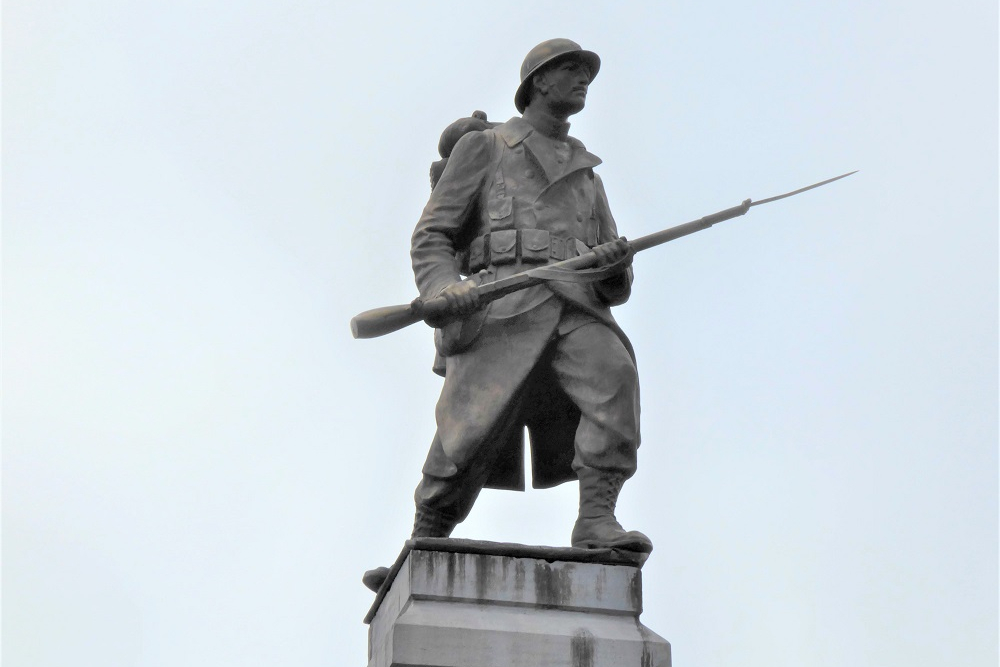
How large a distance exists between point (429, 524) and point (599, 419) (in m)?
1.21

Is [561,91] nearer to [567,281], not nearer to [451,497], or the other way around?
[567,281]

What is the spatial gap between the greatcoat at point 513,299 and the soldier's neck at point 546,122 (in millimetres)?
53

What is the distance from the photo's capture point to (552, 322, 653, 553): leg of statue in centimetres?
1138

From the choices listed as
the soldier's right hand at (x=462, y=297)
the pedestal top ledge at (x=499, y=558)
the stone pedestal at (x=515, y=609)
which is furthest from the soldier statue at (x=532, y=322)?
the stone pedestal at (x=515, y=609)

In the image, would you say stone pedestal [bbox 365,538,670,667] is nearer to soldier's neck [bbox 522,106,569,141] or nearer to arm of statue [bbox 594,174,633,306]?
arm of statue [bbox 594,174,633,306]

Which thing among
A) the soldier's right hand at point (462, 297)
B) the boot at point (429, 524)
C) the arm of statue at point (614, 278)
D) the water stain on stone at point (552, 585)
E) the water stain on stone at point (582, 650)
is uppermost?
the arm of statue at point (614, 278)

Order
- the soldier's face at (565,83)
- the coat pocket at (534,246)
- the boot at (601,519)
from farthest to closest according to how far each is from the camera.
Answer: the soldier's face at (565,83) < the coat pocket at (534,246) < the boot at (601,519)

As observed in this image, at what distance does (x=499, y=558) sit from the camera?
429 inches

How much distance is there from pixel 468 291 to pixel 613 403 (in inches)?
43.3

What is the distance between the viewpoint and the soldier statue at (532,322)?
1151cm

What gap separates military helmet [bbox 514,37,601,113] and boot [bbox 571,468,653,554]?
8.67 feet

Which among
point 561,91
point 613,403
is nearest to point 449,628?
point 613,403

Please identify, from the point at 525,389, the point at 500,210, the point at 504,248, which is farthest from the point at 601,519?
the point at 500,210

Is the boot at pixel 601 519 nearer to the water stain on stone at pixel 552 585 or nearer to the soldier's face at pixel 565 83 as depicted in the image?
the water stain on stone at pixel 552 585
